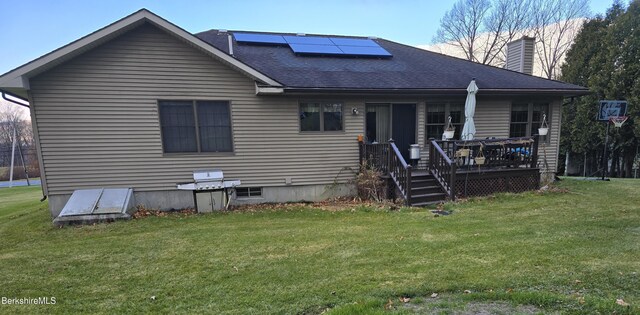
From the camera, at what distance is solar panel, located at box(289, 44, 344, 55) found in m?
9.80

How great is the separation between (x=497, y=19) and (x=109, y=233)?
32.3m

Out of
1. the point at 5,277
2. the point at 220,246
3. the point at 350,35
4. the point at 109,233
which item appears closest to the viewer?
the point at 5,277

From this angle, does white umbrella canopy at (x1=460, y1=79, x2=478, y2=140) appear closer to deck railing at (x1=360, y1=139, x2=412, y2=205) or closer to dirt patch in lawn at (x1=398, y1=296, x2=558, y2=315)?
deck railing at (x1=360, y1=139, x2=412, y2=205)

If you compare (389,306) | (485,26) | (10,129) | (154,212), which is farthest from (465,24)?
(10,129)

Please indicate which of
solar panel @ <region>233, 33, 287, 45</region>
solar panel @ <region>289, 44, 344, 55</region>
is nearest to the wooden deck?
solar panel @ <region>289, 44, 344, 55</region>

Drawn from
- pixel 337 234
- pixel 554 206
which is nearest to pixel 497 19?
pixel 554 206

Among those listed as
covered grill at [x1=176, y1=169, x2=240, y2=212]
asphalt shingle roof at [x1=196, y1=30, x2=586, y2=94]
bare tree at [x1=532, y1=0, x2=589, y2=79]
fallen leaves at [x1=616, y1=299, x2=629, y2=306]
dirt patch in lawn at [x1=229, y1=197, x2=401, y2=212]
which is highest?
bare tree at [x1=532, y1=0, x2=589, y2=79]

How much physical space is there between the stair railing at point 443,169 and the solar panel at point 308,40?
224 inches

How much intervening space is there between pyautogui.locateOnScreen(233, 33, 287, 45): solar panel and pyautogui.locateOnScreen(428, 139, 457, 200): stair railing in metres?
6.43

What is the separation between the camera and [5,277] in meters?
3.61

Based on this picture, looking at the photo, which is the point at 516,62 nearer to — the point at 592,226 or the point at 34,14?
the point at 592,226

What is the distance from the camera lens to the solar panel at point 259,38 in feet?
33.6

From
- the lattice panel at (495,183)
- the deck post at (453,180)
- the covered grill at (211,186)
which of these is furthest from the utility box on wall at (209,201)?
the lattice panel at (495,183)

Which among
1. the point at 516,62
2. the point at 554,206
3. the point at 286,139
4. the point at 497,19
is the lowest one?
the point at 554,206
